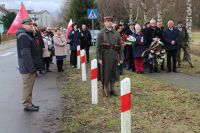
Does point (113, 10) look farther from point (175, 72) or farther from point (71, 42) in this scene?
point (175, 72)

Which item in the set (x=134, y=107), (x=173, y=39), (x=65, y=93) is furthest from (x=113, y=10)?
(x=134, y=107)

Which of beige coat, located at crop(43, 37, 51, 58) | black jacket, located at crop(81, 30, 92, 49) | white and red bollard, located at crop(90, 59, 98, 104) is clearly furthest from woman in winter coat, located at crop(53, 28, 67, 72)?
white and red bollard, located at crop(90, 59, 98, 104)

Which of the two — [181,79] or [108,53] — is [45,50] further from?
[108,53]

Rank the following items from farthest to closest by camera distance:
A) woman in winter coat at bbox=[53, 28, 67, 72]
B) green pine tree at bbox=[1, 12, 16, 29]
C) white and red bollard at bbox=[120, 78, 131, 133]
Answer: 1. green pine tree at bbox=[1, 12, 16, 29]
2. woman in winter coat at bbox=[53, 28, 67, 72]
3. white and red bollard at bbox=[120, 78, 131, 133]

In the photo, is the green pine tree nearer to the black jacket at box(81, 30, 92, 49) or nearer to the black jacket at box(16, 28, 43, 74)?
the black jacket at box(81, 30, 92, 49)

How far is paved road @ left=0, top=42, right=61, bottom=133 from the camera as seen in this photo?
8.31 meters

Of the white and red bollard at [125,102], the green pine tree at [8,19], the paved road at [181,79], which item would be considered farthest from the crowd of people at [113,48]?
the green pine tree at [8,19]

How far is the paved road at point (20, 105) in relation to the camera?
27.3 feet

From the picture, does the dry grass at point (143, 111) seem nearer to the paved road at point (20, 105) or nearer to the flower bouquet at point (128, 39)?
the paved road at point (20, 105)

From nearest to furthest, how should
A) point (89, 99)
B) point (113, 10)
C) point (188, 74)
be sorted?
1. point (89, 99)
2. point (188, 74)
3. point (113, 10)

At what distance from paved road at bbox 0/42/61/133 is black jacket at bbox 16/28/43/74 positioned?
99cm

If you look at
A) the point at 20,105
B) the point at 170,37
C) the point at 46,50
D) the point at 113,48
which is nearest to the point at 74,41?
the point at 46,50

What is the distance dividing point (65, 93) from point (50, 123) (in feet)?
11.9

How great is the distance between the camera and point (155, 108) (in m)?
9.38
